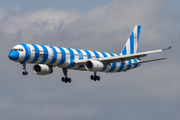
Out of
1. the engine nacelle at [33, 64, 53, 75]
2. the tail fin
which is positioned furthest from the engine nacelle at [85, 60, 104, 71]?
the tail fin

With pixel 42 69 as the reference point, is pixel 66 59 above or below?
above

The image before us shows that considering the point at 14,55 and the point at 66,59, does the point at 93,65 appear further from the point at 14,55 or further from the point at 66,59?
the point at 14,55

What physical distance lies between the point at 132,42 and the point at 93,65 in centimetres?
1666

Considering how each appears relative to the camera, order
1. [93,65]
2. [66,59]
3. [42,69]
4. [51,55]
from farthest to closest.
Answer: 1. [42,69]
2. [66,59]
3. [93,65]
4. [51,55]

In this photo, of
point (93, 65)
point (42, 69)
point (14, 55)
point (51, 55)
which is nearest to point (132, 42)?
point (93, 65)

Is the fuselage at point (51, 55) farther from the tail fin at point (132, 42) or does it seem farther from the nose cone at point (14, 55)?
the tail fin at point (132, 42)

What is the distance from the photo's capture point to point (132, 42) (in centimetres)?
6681

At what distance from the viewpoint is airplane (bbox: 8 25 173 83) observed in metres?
48.5

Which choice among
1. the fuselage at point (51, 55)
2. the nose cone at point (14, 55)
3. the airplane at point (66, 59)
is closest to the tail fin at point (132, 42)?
the airplane at point (66, 59)

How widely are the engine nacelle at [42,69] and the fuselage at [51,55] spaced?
6.16 ft

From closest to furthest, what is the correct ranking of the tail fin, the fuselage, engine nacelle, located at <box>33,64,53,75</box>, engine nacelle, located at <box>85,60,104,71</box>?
the fuselage
engine nacelle, located at <box>85,60,104,71</box>
engine nacelle, located at <box>33,64,53,75</box>
the tail fin

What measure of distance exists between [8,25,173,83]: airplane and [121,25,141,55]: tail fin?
12.0 ft

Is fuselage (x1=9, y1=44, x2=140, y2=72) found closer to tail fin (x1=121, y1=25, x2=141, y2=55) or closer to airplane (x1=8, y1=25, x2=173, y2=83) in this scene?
airplane (x1=8, y1=25, x2=173, y2=83)

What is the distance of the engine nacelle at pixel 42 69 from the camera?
5431cm
